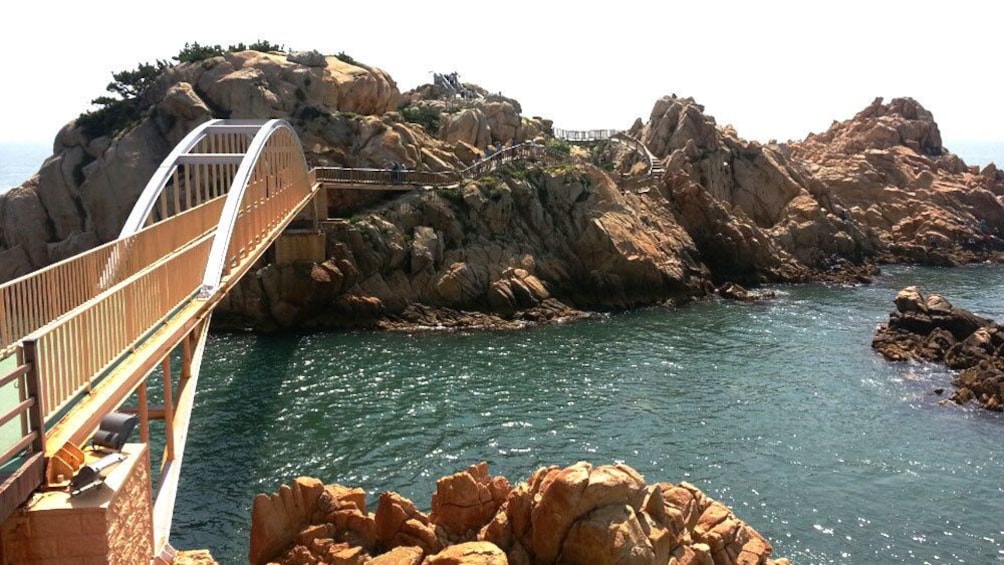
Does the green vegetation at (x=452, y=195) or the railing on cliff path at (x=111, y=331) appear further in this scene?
the green vegetation at (x=452, y=195)

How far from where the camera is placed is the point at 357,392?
1480 inches

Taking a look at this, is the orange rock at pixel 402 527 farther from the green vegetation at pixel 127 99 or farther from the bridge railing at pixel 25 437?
the green vegetation at pixel 127 99

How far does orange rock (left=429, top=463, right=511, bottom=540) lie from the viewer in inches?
759

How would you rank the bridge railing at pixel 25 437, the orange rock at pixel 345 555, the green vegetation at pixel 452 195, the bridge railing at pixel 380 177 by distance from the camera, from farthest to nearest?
the green vegetation at pixel 452 195
the bridge railing at pixel 380 177
the orange rock at pixel 345 555
the bridge railing at pixel 25 437

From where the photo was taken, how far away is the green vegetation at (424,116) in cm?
6756

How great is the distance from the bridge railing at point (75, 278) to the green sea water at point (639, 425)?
25.5 feet

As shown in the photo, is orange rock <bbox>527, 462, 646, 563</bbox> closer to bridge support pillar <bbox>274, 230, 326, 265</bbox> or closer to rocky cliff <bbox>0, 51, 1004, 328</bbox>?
rocky cliff <bbox>0, 51, 1004, 328</bbox>

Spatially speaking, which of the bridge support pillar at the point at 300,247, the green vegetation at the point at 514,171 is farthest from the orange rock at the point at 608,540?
the green vegetation at the point at 514,171

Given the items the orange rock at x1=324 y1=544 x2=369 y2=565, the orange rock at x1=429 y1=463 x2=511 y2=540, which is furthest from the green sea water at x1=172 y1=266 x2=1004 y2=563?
the orange rock at x1=429 y1=463 x2=511 y2=540

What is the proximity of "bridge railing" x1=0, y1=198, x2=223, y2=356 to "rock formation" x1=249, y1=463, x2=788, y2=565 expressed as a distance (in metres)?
5.87

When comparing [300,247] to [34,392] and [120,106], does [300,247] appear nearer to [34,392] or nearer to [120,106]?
[120,106]

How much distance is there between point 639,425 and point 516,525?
16169 millimetres

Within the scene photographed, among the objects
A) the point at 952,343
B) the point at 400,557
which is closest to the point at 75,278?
the point at 400,557

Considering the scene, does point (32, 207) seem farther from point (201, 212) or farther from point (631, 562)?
point (631, 562)
